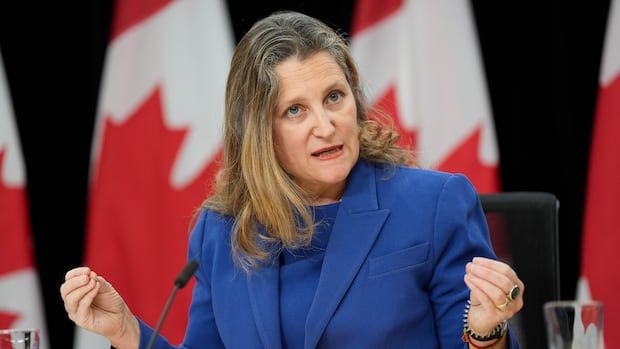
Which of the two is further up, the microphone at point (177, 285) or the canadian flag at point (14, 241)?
the microphone at point (177, 285)

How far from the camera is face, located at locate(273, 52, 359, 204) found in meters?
2.12

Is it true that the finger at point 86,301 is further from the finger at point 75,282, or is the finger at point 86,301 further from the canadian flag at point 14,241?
the canadian flag at point 14,241

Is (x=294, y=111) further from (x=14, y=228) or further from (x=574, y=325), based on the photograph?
(x=14, y=228)

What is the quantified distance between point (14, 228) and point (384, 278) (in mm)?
1960

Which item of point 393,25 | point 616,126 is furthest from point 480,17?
point 616,126

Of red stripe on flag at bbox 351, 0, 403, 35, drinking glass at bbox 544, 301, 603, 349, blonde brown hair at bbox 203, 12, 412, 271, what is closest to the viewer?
drinking glass at bbox 544, 301, 603, 349

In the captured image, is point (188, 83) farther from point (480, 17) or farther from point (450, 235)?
point (450, 235)

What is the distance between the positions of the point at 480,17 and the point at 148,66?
1.24m

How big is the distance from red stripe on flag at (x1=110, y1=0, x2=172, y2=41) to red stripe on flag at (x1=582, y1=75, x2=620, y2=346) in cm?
164

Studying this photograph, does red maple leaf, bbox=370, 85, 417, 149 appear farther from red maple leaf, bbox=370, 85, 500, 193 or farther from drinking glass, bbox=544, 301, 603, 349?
drinking glass, bbox=544, 301, 603, 349

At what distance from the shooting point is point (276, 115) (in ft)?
7.16

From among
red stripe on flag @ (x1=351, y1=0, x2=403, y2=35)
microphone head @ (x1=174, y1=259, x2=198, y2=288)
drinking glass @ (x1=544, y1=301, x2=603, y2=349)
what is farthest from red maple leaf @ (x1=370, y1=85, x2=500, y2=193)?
drinking glass @ (x1=544, y1=301, x2=603, y2=349)

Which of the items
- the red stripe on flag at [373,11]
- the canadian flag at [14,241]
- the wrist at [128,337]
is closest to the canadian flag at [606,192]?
the red stripe on flag at [373,11]

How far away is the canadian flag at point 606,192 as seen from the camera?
10.6 feet
